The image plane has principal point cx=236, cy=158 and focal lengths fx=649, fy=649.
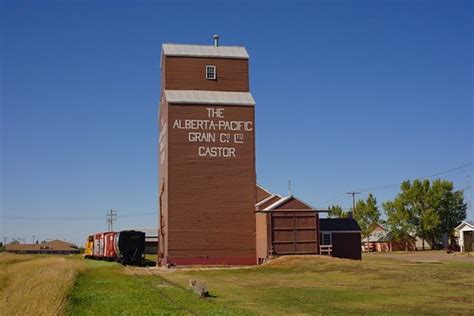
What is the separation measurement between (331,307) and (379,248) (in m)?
89.4

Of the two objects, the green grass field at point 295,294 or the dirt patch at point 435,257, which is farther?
the dirt patch at point 435,257

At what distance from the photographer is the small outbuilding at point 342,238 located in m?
53.8

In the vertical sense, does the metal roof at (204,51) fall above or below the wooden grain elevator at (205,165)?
above

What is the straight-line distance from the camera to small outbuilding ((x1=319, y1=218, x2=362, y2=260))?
5375cm

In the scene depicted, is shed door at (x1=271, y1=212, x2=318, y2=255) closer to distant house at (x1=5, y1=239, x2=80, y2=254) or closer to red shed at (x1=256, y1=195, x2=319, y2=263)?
red shed at (x1=256, y1=195, x2=319, y2=263)

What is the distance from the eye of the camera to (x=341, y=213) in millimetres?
127188

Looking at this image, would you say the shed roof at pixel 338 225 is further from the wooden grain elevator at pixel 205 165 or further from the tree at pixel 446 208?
the tree at pixel 446 208

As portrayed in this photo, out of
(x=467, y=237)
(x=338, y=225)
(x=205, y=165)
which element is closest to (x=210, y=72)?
(x=205, y=165)

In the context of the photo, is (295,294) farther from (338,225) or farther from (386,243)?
(386,243)

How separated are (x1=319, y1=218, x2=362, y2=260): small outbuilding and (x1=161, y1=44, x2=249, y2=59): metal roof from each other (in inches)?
629

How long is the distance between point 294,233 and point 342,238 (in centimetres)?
657

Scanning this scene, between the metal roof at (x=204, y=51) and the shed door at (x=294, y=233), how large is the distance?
1425cm

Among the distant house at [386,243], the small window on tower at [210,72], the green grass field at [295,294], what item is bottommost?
the green grass field at [295,294]

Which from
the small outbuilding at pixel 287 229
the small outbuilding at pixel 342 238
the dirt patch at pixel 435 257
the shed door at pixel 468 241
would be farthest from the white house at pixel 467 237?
the small outbuilding at pixel 287 229
